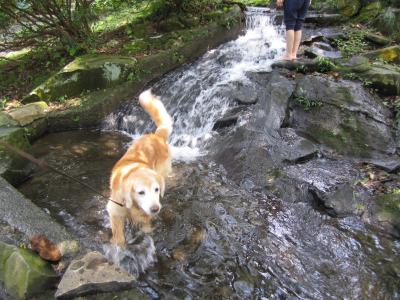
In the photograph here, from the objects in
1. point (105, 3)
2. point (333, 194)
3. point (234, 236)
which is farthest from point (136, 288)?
point (105, 3)

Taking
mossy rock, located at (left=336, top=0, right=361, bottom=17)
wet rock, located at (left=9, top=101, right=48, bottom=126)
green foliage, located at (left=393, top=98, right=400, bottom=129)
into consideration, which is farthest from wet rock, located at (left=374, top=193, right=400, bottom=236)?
mossy rock, located at (left=336, top=0, right=361, bottom=17)

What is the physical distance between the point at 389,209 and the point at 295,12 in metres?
4.14

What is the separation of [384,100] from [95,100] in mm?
5018

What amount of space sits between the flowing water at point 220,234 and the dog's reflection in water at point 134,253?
0.08 metres

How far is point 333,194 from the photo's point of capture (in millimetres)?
4750

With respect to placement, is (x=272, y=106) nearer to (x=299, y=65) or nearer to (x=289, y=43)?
(x=299, y=65)

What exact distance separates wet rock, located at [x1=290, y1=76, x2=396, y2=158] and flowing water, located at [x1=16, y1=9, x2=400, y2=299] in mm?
1404

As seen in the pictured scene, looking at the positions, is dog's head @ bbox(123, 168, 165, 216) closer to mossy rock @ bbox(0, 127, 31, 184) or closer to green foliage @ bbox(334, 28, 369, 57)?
mossy rock @ bbox(0, 127, 31, 184)

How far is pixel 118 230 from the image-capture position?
13.2 feet

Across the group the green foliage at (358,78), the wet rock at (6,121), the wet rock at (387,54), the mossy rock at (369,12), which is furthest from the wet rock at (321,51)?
the wet rock at (6,121)

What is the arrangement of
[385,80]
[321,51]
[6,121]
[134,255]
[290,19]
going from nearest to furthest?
[134,255] → [6,121] → [385,80] → [290,19] → [321,51]

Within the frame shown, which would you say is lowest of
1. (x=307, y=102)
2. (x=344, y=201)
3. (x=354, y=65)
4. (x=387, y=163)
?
(x=387, y=163)

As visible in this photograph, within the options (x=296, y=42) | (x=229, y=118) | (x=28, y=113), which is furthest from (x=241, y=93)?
(x=28, y=113)

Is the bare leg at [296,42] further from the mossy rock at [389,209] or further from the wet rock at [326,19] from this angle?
the mossy rock at [389,209]
